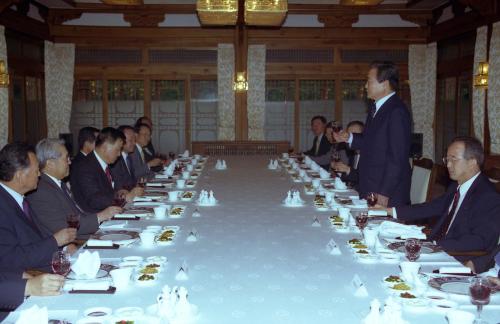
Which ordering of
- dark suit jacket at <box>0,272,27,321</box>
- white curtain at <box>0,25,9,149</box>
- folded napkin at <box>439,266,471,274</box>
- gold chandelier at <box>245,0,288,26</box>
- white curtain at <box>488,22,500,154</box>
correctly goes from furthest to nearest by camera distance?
white curtain at <box>0,25,9,149</box>, white curtain at <box>488,22,500,154</box>, gold chandelier at <box>245,0,288,26</box>, folded napkin at <box>439,266,471,274</box>, dark suit jacket at <box>0,272,27,321</box>

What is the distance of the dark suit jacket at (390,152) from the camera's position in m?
4.15

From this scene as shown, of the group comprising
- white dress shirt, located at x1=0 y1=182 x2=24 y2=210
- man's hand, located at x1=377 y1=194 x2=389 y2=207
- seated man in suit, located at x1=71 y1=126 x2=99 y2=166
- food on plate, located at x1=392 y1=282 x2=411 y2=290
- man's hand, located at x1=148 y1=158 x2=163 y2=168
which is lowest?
man's hand, located at x1=148 y1=158 x2=163 y2=168

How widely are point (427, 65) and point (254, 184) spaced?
22.6 feet

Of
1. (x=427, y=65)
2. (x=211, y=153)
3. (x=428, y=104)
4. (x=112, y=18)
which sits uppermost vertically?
(x=112, y=18)

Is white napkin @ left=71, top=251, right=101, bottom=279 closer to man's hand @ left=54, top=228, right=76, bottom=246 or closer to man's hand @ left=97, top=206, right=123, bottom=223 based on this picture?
man's hand @ left=54, top=228, right=76, bottom=246

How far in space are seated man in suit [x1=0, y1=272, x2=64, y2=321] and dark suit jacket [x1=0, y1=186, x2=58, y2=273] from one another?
1.22 feet

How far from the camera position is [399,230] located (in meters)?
3.11

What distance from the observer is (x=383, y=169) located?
14.1 ft

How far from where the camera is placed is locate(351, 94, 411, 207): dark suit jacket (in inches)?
163

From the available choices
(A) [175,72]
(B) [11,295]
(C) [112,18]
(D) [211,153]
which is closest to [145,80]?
(A) [175,72]

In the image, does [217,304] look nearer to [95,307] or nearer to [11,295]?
[95,307]

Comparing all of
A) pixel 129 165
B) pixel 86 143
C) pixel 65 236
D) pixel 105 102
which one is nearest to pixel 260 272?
pixel 65 236

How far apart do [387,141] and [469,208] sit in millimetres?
1115

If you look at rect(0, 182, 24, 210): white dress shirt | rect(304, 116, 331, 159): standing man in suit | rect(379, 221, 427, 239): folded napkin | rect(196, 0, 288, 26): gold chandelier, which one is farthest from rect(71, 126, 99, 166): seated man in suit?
rect(304, 116, 331, 159): standing man in suit
